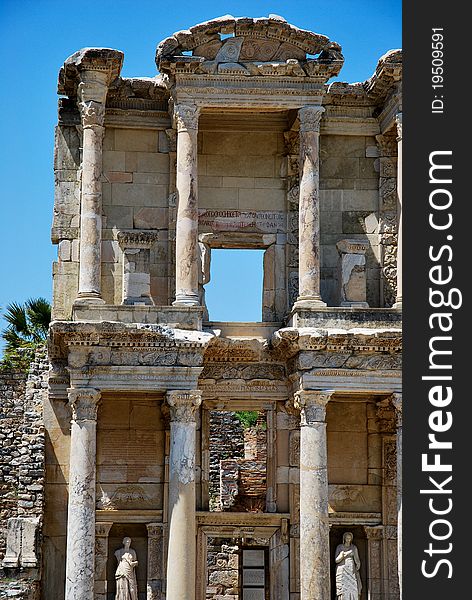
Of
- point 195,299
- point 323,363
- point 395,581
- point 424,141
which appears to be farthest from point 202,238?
point 424,141

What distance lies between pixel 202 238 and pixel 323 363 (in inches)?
134

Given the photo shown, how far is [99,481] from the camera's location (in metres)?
26.0

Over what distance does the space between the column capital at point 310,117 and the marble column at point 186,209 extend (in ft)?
5.85

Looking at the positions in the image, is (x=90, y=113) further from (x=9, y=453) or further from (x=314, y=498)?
(x=314, y=498)

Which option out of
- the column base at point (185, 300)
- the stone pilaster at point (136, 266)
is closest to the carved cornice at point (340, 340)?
the column base at point (185, 300)

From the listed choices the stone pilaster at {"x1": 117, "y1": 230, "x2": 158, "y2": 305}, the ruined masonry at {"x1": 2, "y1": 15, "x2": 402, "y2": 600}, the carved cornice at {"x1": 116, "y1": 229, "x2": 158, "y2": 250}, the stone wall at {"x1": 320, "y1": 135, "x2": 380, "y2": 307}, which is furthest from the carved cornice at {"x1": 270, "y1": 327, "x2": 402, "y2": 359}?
the carved cornice at {"x1": 116, "y1": 229, "x2": 158, "y2": 250}

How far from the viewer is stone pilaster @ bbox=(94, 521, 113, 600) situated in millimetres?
25578

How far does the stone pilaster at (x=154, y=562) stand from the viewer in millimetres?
25734

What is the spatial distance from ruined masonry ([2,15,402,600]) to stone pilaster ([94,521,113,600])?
4 centimetres

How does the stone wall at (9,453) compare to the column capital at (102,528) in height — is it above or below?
above

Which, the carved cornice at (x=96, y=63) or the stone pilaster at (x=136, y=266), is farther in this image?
the stone pilaster at (x=136, y=266)

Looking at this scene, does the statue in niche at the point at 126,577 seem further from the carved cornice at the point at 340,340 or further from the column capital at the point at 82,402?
the carved cornice at the point at 340,340

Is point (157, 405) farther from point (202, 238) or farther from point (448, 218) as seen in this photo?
point (448, 218)

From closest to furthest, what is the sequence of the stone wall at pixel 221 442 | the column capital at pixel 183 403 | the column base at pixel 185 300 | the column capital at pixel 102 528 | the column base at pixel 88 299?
the column capital at pixel 183 403, the column base at pixel 88 299, the column base at pixel 185 300, the column capital at pixel 102 528, the stone wall at pixel 221 442
